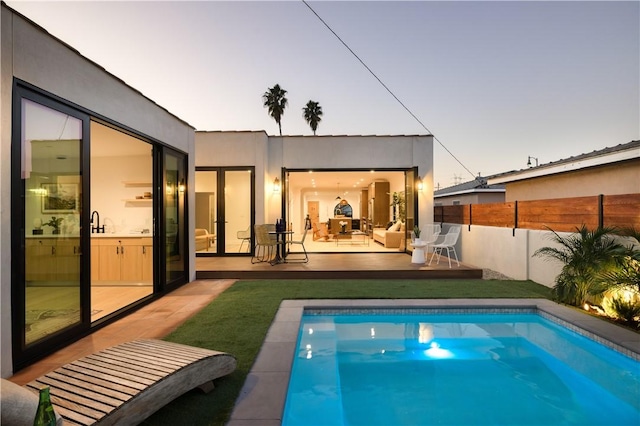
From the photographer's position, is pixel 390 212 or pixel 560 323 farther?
pixel 390 212

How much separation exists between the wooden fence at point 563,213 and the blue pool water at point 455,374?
6.06 ft

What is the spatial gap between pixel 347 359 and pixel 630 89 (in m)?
11.2

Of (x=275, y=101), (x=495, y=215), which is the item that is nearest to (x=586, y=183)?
(x=495, y=215)

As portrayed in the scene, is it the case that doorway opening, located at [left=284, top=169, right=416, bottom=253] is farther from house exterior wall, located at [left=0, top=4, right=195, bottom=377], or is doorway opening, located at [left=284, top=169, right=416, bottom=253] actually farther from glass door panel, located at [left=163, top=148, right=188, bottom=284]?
house exterior wall, located at [left=0, top=4, right=195, bottom=377]

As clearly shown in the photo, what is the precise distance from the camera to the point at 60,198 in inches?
143

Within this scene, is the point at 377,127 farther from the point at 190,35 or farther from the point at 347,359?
the point at 347,359

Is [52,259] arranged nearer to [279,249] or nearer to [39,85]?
[39,85]

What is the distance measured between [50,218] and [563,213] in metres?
7.40

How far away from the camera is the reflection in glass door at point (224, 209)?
998 cm

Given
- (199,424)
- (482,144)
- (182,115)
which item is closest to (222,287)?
(199,424)

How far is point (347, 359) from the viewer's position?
385 centimetres

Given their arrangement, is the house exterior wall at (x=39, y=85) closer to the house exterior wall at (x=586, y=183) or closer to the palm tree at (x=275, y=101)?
the house exterior wall at (x=586, y=183)

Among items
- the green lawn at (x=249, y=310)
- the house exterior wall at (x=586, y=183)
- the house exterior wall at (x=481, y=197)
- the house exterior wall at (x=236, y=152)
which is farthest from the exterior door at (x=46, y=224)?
the house exterior wall at (x=481, y=197)

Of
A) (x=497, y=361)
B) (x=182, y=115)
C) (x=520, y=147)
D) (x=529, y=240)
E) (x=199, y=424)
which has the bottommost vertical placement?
(x=497, y=361)
